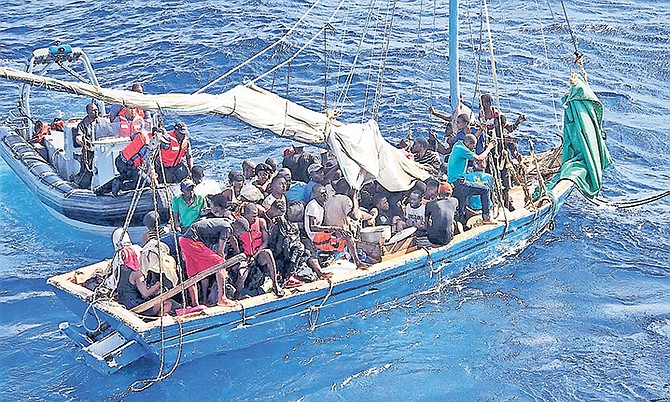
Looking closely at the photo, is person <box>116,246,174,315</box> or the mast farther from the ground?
the mast

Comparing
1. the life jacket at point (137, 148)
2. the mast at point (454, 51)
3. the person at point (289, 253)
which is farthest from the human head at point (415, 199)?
the life jacket at point (137, 148)

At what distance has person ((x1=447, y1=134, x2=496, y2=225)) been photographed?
13.4 metres

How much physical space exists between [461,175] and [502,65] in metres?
11.5

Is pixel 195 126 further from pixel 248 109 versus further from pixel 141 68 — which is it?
pixel 248 109

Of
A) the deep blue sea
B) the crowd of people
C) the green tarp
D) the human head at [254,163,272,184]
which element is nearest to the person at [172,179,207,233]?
the crowd of people

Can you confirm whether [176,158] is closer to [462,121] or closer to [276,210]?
[276,210]

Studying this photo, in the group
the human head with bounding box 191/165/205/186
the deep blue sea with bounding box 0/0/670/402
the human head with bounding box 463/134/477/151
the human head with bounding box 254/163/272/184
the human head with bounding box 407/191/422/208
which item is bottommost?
the deep blue sea with bounding box 0/0/670/402

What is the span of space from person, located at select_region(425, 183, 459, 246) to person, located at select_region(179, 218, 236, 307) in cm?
332

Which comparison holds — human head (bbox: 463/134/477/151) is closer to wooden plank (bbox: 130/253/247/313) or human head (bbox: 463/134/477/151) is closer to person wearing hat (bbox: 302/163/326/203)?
person wearing hat (bbox: 302/163/326/203)

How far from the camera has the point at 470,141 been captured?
13.3m

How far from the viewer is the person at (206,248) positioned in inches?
433

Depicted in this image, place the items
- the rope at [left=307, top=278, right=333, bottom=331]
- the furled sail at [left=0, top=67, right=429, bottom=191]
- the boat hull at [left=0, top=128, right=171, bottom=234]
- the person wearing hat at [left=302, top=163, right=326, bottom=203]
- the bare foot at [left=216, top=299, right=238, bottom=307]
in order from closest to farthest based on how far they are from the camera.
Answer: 1. the furled sail at [left=0, top=67, right=429, bottom=191]
2. the bare foot at [left=216, top=299, right=238, bottom=307]
3. the rope at [left=307, top=278, right=333, bottom=331]
4. the person wearing hat at [left=302, top=163, right=326, bottom=203]
5. the boat hull at [left=0, top=128, right=171, bottom=234]

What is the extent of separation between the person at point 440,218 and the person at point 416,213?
11.3 inches

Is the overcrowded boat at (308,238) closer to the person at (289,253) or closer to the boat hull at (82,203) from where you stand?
the person at (289,253)
